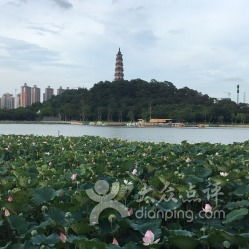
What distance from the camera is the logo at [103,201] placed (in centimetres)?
271

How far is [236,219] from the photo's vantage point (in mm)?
2748

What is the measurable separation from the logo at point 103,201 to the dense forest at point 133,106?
92973mm

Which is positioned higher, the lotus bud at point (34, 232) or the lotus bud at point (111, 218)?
the lotus bud at point (111, 218)

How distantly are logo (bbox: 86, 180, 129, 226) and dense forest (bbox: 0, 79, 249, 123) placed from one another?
305ft

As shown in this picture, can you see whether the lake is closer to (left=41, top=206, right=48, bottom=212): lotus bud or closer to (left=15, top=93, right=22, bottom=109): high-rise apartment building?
(left=41, top=206, right=48, bottom=212): lotus bud

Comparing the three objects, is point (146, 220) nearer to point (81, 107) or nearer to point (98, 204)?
point (98, 204)

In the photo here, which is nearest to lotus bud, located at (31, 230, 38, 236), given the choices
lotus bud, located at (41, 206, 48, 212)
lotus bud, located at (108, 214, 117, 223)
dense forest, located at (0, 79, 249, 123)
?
lotus bud, located at (108, 214, 117, 223)

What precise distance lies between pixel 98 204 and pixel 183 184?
1173 millimetres

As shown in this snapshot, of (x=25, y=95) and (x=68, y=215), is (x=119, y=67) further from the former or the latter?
(x=68, y=215)

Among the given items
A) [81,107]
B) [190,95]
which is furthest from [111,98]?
[190,95]

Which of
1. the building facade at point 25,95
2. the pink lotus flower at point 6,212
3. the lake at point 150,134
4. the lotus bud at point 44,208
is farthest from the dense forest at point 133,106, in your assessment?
the pink lotus flower at point 6,212

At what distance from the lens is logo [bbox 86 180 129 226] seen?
8.89ft

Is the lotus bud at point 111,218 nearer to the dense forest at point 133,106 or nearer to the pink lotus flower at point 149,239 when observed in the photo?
the pink lotus flower at point 149,239

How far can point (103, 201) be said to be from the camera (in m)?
2.92
